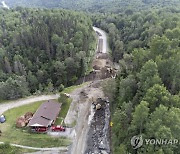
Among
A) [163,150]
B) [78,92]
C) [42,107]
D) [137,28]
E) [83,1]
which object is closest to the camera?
[163,150]

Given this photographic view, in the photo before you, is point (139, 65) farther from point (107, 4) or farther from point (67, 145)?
point (107, 4)

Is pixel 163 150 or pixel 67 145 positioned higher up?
pixel 163 150

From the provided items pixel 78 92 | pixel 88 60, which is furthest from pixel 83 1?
pixel 78 92

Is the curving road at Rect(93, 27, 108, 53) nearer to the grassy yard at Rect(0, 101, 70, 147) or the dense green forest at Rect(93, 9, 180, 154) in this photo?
the dense green forest at Rect(93, 9, 180, 154)

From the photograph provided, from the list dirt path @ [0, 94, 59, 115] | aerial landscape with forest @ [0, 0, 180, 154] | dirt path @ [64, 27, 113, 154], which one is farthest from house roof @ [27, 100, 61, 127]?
dirt path @ [0, 94, 59, 115]

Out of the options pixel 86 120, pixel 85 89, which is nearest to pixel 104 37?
pixel 85 89

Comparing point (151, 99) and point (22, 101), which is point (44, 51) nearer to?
point (22, 101)

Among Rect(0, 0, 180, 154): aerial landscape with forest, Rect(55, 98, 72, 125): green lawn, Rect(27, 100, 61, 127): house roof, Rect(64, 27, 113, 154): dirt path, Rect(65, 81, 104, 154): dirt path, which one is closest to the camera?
Rect(0, 0, 180, 154): aerial landscape with forest
